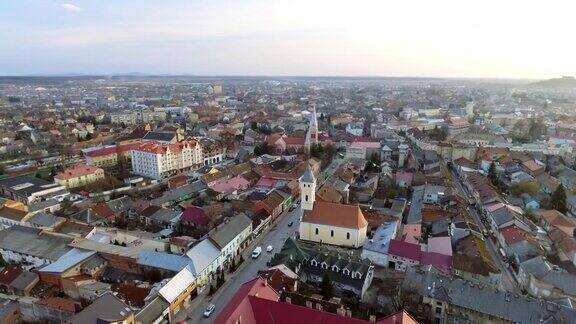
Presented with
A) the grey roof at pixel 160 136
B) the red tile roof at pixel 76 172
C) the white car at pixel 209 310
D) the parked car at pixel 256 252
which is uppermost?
the grey roof at pixel 160 136

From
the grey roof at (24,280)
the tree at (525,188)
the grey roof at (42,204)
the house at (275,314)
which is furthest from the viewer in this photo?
the tree at (525,188)

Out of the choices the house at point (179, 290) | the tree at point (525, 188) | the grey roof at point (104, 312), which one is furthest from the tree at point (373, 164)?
the grey roof at point (104, 312)

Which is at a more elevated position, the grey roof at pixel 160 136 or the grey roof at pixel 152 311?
the grey roof at pixel 160 136

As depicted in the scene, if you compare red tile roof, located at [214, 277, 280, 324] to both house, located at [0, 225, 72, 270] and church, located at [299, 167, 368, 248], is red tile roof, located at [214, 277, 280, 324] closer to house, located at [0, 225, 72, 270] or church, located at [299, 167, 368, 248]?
church, located at [299, 167, 368, 248]

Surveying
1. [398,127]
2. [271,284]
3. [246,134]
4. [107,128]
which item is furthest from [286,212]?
[107,128]

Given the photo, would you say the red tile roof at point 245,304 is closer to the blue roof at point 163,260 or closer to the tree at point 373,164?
the blue roof at point 163,260

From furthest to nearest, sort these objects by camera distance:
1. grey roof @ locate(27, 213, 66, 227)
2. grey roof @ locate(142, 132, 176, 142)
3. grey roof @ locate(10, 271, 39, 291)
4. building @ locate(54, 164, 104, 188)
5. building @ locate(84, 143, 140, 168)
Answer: grey roof @ locate(142, 132, 176, 142), building @ locate(84, 143, 140, 168), building @ locate(54, 164, 104, 188), grey roof @ locate(27, 213, 66, 227), grey roof @ locate(10, 271, 39, 291)

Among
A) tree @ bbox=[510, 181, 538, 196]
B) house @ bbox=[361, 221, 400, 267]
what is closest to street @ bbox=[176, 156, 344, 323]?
house @ bbox=[361, 221, 400, 267]
